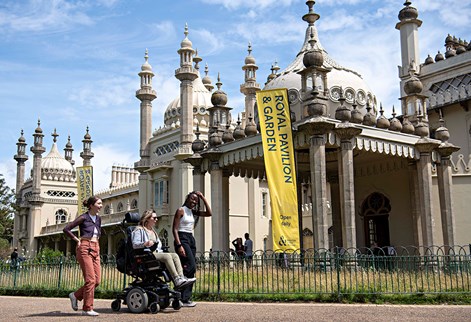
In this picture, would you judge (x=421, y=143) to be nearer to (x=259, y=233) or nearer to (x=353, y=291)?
(x=353, y=291)

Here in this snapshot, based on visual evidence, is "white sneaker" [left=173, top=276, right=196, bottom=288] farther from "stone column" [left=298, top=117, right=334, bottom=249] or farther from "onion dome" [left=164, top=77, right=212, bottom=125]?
"onion dome" [left=164, top=77, right=212, bottom=125]

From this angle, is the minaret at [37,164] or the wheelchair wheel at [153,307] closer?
the wheelchair wheel at [153,307]

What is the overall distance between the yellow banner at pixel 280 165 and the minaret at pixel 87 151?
1680 inches

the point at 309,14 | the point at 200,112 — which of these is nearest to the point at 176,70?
A: the point at 200,112

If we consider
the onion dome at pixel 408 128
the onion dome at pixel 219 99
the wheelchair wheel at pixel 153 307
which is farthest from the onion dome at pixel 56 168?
the wheelchair wheel at pixel 153 307

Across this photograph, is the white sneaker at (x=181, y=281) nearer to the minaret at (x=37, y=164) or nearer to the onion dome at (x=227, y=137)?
the onion dome at (x=227, y=137)

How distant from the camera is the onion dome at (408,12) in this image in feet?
102

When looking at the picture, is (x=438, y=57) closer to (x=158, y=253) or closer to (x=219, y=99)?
(x=219, y=99)

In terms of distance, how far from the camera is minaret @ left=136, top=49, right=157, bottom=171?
127ft

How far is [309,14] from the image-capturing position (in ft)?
64.8

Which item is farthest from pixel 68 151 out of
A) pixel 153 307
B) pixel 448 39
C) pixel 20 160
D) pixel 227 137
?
pixel 153 307

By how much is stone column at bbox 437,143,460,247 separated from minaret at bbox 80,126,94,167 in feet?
142

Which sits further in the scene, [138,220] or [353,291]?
[353,291]

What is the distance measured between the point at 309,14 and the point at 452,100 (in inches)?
528
